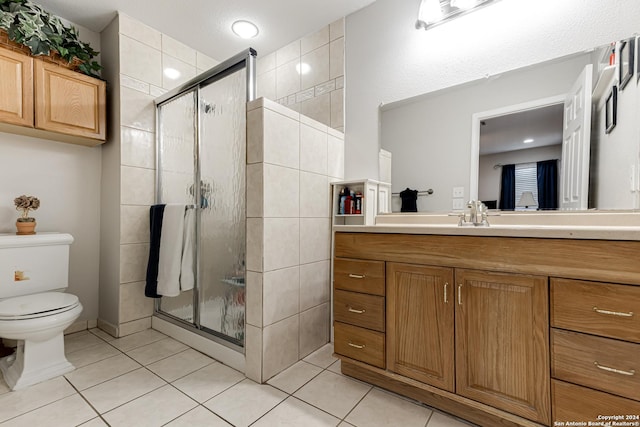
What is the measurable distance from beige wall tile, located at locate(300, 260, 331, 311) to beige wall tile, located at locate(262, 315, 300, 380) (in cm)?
14

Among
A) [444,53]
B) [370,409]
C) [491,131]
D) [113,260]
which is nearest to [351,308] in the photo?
[370,409]

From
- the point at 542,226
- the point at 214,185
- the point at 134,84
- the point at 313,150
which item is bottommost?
the point at 542,226

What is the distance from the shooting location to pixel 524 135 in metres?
1.47

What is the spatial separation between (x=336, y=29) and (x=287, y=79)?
55 cm

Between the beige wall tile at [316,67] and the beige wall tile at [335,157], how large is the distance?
53cm

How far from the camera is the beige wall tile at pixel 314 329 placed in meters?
1.80

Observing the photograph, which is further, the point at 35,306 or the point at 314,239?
the point at 314,239

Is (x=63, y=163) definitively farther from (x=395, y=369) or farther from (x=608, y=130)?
(x=608, y=130)

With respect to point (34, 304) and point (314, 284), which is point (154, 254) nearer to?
point (34, 304)

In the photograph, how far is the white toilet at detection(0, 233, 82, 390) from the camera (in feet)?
4.81

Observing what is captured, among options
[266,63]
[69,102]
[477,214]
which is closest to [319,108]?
[266,63]

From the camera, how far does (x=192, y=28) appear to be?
224 centimetres

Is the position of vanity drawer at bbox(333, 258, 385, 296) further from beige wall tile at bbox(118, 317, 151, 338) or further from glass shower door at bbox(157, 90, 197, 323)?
beige wall tile at bbox(118, 317, 151, 338)

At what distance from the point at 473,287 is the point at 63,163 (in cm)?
276
